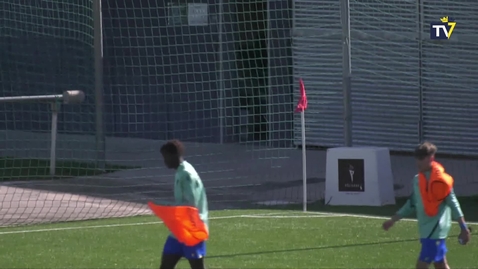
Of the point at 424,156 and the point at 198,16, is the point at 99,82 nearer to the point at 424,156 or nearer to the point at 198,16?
the point at 198,16

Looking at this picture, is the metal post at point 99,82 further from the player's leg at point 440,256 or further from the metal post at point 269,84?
the player's leg at point 440,256

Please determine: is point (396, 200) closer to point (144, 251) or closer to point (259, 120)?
point (259, 120)

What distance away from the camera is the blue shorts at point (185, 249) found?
25.6 feet

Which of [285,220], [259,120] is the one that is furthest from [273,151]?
[285,220]

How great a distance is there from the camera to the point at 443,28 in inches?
765

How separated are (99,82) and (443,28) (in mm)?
6819

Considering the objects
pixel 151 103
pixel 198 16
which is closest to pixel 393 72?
pixel 198 16

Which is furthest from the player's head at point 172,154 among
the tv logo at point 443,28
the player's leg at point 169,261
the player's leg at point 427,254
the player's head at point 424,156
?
the tv logo at point 443,28

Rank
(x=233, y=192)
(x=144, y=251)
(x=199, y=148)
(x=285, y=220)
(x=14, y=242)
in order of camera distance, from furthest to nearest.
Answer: (x=199, y=148) < (x=233, y=192) < (x=285, y=220) < (x=14, y=242) < (x=144, y=251)

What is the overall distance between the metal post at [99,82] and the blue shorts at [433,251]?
27.5 feet

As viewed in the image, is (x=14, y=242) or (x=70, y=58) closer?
Result: (x=14, y=242)

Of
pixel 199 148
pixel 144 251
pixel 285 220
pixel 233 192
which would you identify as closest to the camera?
pixel 144 251

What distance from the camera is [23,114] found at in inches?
861

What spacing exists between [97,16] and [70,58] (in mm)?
5871
